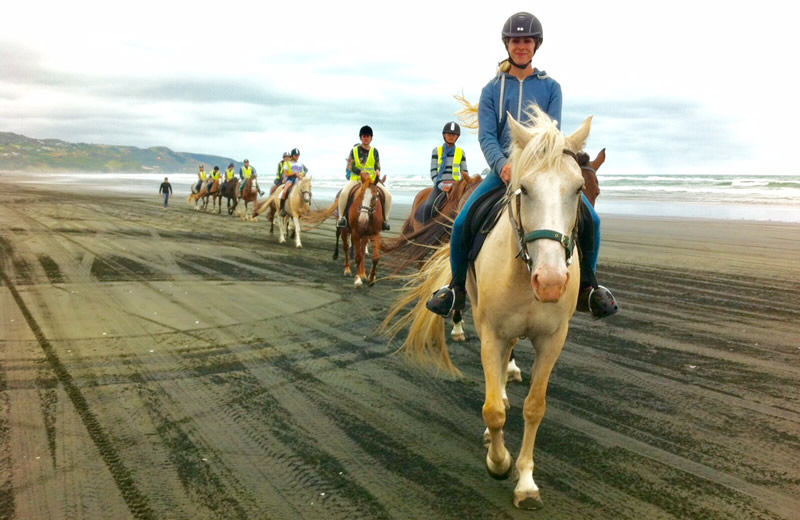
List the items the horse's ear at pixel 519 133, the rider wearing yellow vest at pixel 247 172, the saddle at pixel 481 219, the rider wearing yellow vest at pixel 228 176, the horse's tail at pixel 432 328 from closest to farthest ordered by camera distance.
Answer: the horse's ear at pixel 519 133 < the saddle at pixel 481 219 < the horse's tail at pixel 432 328 < the rider wearing yellow vest at pixel 247 172 < the rider wearing yellow vest at pixel 228 176

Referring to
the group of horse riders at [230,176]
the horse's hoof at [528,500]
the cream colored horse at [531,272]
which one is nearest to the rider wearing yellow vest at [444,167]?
the cream colored horse at [531,272]

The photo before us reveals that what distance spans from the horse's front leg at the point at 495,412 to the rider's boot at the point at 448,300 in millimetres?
713

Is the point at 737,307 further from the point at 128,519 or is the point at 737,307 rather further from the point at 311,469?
the point at 128,519

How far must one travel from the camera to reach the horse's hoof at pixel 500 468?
320 cm

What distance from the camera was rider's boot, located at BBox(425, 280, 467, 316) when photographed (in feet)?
13.0

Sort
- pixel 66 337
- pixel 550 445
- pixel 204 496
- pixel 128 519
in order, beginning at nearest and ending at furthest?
pixel 128 519, pixel 204 496, pixel 550 445, pixel 66 337

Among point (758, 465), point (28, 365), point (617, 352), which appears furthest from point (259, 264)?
point (758, 465)

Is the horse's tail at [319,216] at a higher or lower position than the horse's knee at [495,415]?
higher

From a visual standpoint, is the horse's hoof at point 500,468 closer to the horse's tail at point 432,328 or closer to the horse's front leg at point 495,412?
the horse's front leg at point 495,412

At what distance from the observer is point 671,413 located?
14.1ft

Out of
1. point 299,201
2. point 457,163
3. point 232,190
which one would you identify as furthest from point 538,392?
point 232,190

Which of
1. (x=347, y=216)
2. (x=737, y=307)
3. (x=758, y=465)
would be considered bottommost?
(x=758, y=465)

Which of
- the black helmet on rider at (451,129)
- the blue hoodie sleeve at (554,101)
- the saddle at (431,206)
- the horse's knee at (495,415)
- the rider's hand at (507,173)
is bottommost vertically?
the horse's knee at (495,415)

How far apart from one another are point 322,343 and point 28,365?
272cm
